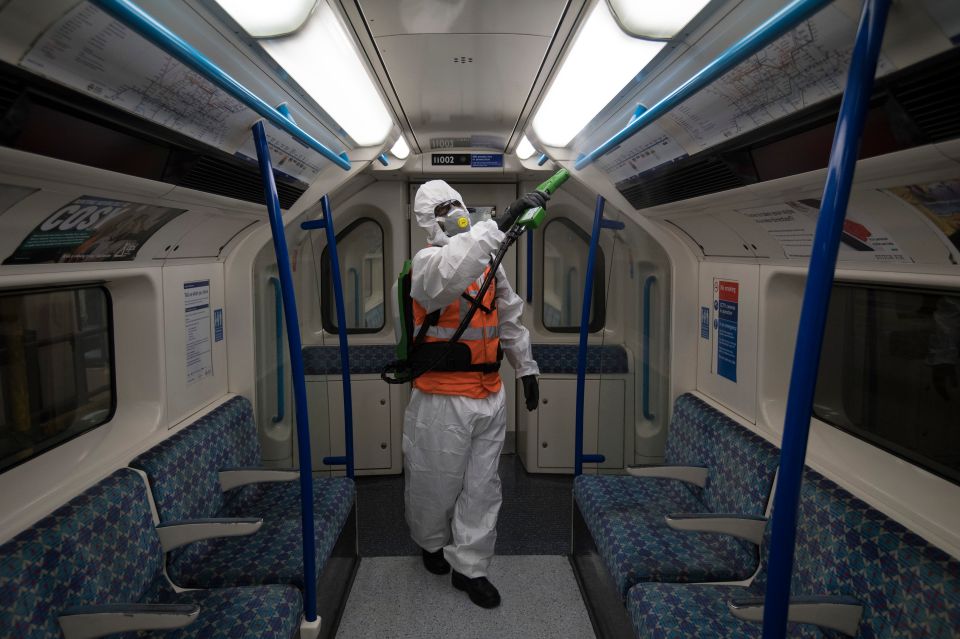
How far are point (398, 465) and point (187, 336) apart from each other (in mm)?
2172

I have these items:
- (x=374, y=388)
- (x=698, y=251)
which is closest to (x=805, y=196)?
(x=698, y=251)

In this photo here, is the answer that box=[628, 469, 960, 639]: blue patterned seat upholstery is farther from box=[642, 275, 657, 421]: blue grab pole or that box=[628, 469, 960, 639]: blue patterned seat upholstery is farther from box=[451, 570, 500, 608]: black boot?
box=[642, 275, 657, 421]: blue grab pole

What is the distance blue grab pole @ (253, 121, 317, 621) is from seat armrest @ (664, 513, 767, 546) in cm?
135

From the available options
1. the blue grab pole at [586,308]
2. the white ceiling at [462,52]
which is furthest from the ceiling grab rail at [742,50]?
the blue grab pole at [586,308]

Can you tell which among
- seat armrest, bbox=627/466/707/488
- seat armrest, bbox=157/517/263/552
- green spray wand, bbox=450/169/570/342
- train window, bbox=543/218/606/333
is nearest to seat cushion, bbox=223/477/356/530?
seat armrest, bbox=157/517/263/552

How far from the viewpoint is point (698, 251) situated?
314cm

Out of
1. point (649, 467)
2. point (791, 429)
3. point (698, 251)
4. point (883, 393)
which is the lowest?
point (649, 467)

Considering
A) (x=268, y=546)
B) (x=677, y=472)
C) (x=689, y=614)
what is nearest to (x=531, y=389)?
(x=677, y=472)

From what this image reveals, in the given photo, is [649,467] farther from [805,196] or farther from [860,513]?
[805,196]

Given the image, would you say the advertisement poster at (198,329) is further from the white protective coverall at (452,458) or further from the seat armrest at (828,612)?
the seat armrest at (828,612)

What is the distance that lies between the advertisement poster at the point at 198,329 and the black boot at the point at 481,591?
1.84 metres

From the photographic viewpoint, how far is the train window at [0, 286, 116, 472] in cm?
203

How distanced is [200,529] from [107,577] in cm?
31

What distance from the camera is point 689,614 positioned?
1.89 meters
